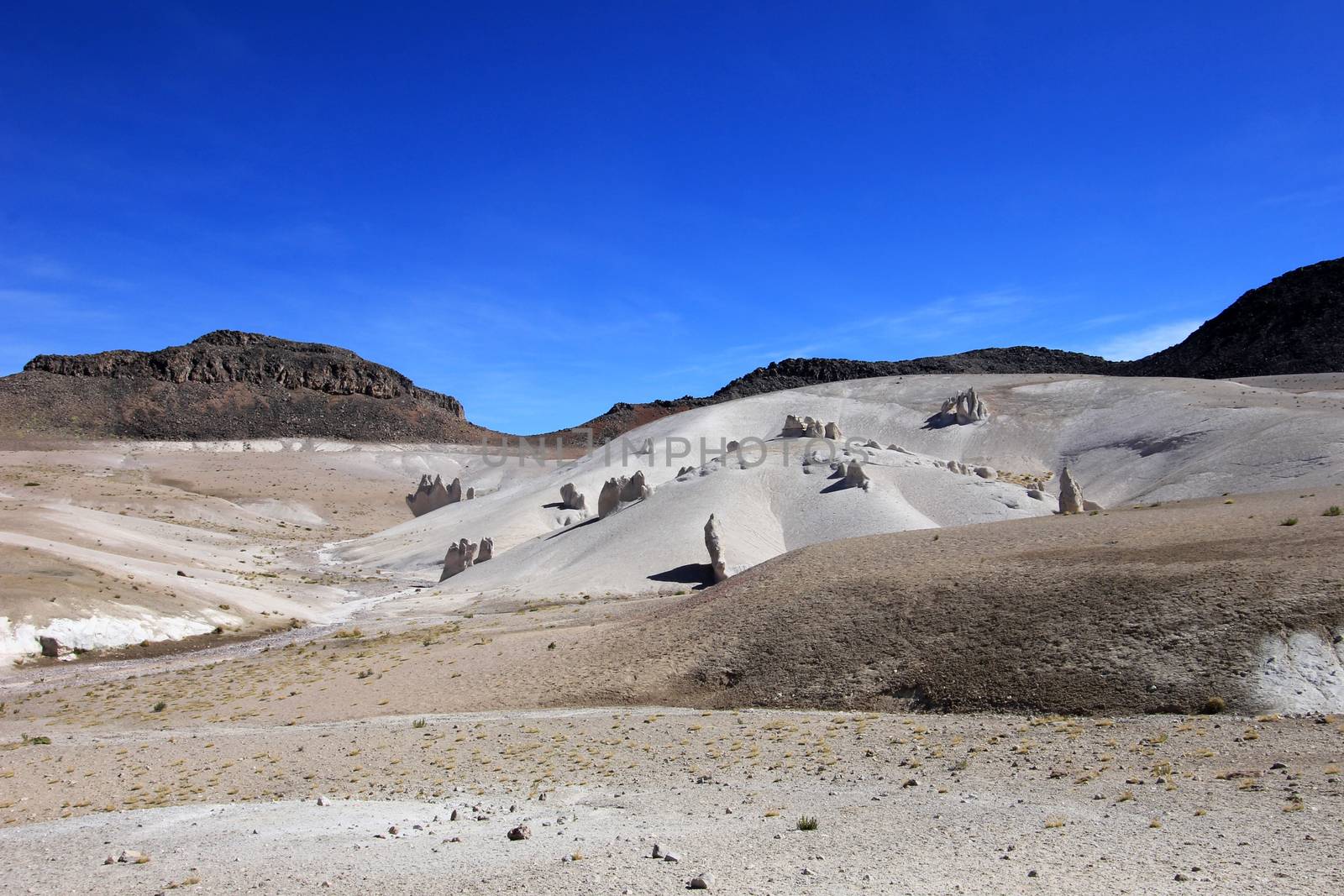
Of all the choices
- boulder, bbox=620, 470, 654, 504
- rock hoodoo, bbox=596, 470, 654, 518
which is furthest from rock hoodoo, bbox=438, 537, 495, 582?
boulder, bbox=620, 470, 654, 504

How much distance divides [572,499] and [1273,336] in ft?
264

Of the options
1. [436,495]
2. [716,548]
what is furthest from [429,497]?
[716,548]

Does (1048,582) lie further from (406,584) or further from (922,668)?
(406,584)

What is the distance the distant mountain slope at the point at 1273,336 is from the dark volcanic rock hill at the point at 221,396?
86496 mm

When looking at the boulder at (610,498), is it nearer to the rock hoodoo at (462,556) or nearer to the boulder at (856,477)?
the rock hoodoo at (462,556)

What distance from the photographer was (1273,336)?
96562 mm

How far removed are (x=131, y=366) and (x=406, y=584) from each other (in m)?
91.5

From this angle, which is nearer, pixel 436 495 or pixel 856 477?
pixel 856 477

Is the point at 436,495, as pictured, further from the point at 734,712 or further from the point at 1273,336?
the point at 1273,336

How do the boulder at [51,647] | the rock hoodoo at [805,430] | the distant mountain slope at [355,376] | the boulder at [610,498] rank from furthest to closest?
the distant mountain slope at [355,376], the rock hoodoo at [805,430], the boulder at [610,498], the boulder at [51,647]

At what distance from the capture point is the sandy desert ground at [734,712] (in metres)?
8.53

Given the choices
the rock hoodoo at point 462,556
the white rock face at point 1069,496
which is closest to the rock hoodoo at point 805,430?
the rock hoodoo at point 462,556

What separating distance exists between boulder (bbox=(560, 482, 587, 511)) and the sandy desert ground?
1454cm

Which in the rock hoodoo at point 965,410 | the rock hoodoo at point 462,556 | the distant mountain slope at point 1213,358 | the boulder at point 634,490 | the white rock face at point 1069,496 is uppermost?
the distant mountain slope at point 1213,358
